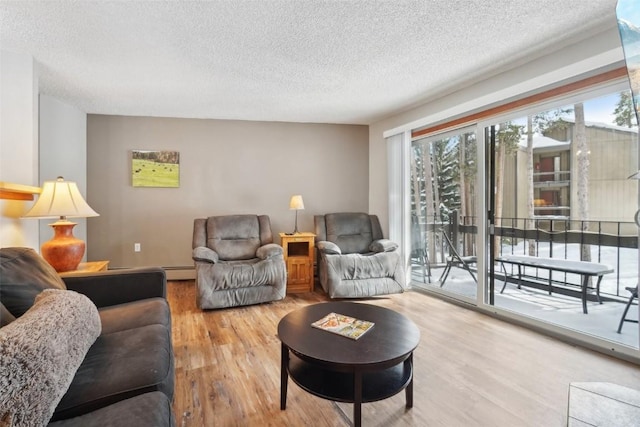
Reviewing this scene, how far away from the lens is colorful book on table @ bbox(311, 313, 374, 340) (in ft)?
5.26

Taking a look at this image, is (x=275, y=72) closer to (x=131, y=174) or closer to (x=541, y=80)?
(x=541, y=80)

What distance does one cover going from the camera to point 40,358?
2.91 feet

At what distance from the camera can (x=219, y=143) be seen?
14.4 ft

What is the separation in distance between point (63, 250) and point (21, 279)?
1019 millimetres

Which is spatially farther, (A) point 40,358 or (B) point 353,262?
(B) point 353,262

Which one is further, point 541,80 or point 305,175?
point 305,175

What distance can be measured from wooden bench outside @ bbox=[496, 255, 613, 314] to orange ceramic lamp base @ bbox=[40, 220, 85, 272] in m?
3.74

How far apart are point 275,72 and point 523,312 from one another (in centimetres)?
315

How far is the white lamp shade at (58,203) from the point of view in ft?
7.28

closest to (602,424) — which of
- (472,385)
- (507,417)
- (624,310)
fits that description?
(507,417)

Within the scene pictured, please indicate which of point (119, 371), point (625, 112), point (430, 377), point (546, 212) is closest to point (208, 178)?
point (119, 371)

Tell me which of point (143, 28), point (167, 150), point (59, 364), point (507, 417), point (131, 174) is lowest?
point (507, 417)

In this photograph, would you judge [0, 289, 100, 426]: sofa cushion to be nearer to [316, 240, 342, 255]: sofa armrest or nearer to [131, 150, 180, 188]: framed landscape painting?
[316, 240, 342, 255]: sofa armrest

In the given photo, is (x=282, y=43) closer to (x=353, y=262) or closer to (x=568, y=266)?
(x=353, y=262)
